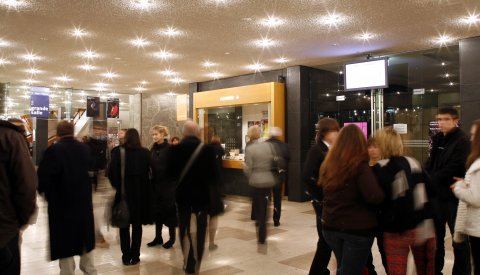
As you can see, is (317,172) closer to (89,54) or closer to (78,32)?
(78,32)

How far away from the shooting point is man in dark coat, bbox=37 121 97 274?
339cm

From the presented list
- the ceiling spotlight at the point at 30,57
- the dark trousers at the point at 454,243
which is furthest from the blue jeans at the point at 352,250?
the ceiling spotlight at the point at 30,57

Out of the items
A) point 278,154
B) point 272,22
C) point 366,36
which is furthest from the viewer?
point 366,36

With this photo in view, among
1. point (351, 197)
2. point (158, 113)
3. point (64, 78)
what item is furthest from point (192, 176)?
point (158, 113)

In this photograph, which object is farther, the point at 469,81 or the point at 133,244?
the point at 469,81

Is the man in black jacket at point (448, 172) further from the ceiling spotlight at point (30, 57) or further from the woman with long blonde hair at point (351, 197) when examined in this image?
the ceiling spotlight at point (30, 57)

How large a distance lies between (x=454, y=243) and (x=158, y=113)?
13408mm

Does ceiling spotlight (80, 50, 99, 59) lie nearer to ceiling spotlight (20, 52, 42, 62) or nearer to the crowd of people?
ceiling spotlight (20, 52, 42, 62)

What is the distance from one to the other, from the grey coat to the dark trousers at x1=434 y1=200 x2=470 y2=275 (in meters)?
2.37

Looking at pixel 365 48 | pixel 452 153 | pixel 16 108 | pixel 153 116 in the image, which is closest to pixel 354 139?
pixel 452 153

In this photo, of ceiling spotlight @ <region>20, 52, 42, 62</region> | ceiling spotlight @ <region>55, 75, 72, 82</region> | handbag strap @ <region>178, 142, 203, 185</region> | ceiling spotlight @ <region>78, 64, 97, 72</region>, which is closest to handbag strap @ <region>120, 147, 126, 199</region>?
handbag strap @ <region>178, 142, 203, 185</region>

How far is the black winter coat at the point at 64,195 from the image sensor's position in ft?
11.1

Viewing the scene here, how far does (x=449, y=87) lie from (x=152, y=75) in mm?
7242

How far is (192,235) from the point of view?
13.7 feet
